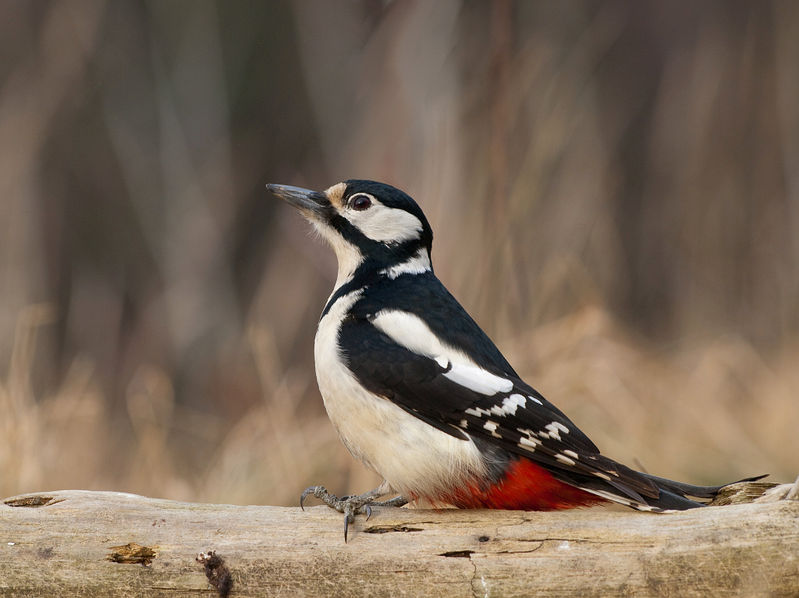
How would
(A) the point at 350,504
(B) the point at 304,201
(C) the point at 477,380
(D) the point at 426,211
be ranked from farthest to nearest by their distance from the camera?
(D) the point at 426,211, (B) the point at 304,201, (C) the point at 477,380, (A) the point at 350,504

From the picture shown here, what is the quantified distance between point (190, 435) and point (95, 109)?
4.87m

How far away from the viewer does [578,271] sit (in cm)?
513

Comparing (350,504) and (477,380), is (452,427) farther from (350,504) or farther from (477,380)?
(350,504)

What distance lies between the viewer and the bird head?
3.29m

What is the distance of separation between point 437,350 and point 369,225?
0.65 metres

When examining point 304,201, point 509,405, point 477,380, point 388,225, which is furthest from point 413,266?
point 509,405

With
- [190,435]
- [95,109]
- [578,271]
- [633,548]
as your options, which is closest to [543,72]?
[578,271]

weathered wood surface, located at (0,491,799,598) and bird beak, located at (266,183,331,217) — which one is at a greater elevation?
bird beak, located at (266,183,331,217)

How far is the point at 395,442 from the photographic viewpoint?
276 centimetres

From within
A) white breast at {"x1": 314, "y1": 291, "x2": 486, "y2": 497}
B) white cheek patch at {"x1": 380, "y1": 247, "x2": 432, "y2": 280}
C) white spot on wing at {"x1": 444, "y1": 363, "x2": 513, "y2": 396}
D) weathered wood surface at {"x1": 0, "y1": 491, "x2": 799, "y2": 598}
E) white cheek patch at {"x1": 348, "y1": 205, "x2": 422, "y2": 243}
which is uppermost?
white cheek patch at {"x1": 348, "y1": 205, "x2": 422, "y2": 243}

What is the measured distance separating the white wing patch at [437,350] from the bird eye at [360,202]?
1.60ft

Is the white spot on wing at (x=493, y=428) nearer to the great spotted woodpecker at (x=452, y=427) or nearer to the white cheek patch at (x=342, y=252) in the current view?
the great spotted woodpecker at (x=452, y=427)

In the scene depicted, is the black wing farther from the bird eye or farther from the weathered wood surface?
the bird eye

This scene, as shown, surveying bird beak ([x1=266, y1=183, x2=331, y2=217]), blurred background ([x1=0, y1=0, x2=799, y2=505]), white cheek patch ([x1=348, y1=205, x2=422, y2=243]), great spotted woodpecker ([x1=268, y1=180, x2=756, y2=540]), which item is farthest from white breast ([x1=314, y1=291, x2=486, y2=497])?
blurred background ([x1=0, y1=0, x2=799, y2=505])
